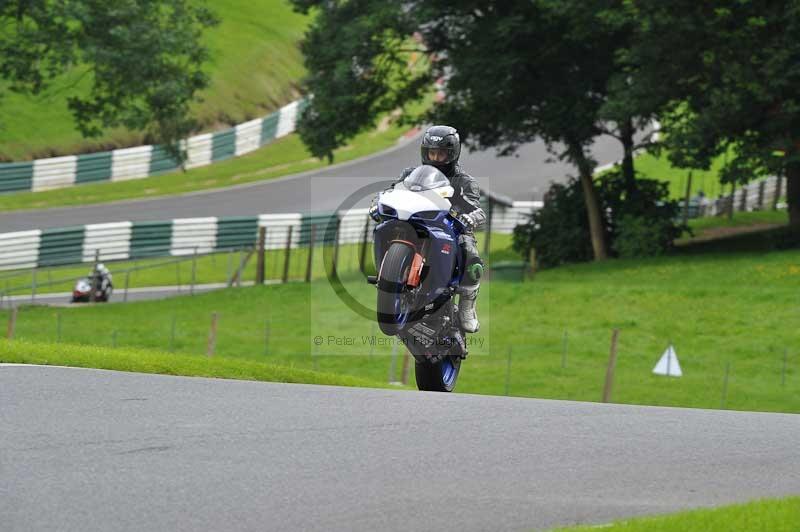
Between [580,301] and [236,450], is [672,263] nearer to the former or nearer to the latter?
[580,301]

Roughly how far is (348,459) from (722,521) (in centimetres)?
250

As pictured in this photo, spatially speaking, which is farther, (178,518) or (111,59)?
(111,59)

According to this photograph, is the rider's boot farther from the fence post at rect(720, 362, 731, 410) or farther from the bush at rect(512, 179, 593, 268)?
the bush at rect(512, 179, 593, 268)

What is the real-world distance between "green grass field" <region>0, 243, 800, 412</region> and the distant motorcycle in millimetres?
1679

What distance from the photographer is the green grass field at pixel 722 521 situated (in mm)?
7629

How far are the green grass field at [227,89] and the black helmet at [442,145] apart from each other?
3985cm

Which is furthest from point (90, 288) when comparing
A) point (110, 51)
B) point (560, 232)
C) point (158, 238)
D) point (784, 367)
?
point (784, 367)

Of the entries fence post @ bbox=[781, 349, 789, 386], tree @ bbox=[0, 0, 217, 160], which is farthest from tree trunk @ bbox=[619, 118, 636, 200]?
fence post @ bbox=[781, 349, 789, 386]

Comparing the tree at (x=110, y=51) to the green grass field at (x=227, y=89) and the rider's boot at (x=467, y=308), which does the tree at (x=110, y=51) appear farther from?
the rider's boot at (x=467, y=308)

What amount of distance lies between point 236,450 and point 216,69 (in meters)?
62.2

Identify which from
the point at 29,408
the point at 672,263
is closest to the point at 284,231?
the point at 672,263

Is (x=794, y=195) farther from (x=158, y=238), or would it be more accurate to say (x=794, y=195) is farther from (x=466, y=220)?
(x=466, y=220)

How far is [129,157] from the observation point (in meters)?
58.0

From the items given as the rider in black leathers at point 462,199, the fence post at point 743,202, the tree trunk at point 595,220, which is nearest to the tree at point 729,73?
the tree trunk at point 595,220
